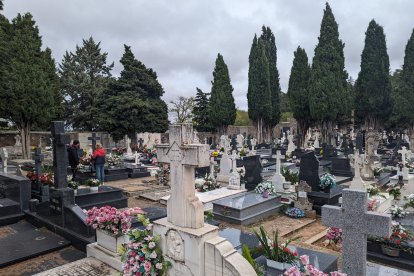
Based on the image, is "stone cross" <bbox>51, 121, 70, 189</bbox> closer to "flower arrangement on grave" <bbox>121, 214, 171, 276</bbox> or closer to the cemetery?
the cemetery

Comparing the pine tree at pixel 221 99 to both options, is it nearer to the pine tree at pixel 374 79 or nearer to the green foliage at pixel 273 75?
the green foliage at pixel 273 75

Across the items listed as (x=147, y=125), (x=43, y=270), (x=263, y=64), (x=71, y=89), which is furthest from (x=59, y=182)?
(x=71, y=89)

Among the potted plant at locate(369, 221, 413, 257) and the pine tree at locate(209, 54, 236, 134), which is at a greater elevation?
the pine tree at locate(209, 54, 236, 134)

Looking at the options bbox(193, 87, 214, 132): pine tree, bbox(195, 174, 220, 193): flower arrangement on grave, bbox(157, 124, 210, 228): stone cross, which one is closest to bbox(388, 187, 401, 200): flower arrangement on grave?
bbox(195, 174, 220, 193): flower arrangement on grave

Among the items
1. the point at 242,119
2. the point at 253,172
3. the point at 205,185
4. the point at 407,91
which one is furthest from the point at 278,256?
the point at 242,119

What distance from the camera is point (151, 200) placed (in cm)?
1075

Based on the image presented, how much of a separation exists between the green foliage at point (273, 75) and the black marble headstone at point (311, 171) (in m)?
25.7

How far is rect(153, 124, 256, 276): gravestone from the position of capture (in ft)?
10.9

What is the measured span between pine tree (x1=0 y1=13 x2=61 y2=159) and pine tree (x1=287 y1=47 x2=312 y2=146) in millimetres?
23789

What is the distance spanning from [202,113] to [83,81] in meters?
15.7

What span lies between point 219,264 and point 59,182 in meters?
5.56

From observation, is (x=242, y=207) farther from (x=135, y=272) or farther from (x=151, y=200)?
(x=135, y=272)

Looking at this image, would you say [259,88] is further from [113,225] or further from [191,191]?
[191,191]

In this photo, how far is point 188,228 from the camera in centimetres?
357
